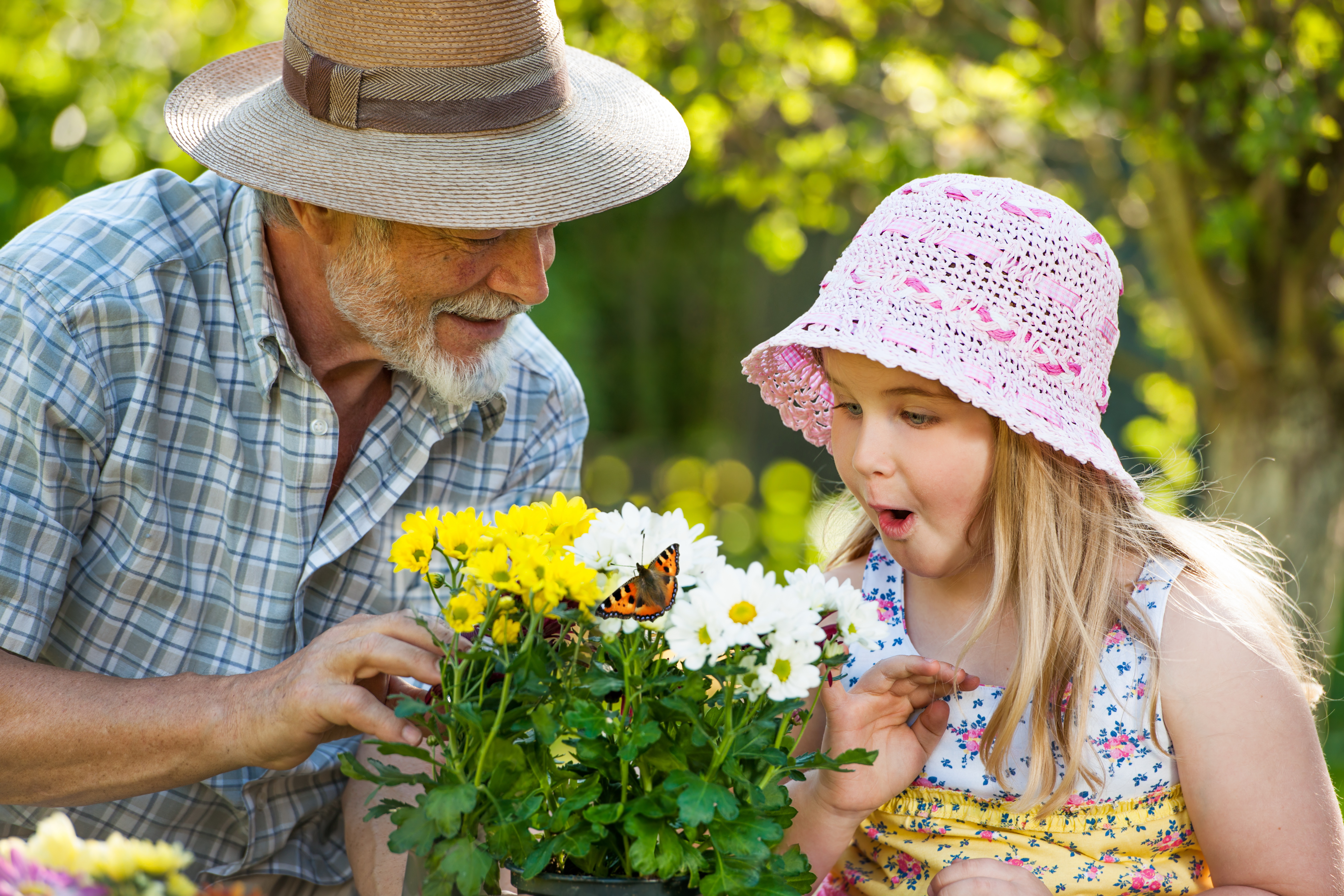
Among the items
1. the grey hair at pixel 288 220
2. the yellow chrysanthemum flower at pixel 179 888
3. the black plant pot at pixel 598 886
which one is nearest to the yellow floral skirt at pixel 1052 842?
the black plant pot at pixel 598 886

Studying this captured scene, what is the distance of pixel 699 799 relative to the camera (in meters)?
1.20

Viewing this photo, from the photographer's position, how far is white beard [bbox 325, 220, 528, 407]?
2.07m

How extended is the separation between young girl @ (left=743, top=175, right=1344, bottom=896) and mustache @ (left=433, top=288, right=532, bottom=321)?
0.52m

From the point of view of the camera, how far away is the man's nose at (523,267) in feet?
6.63

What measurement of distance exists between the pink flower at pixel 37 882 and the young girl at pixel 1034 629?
99 centimetres

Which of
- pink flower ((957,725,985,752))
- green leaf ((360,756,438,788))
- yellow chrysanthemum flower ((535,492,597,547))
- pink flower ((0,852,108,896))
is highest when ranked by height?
yellow chrysanthemum flower ((535,492,597,547))

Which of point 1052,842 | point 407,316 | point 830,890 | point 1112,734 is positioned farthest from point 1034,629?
point 407,316

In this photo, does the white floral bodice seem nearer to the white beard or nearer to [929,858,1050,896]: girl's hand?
[929,858,1050,896]: girl's hand

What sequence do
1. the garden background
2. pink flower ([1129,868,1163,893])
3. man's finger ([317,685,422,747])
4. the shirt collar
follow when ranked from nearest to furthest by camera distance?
1. man's finger ([317,685,422,747])
2. pink flower ([1129,868,1163,893])
3. the shirt collar
4. the garden background

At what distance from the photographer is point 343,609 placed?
2.29 meters

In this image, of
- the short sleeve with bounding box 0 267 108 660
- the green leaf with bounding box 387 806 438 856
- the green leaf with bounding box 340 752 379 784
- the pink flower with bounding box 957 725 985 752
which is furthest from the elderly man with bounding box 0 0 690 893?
the pink flower with bounding box 957 725 985 752

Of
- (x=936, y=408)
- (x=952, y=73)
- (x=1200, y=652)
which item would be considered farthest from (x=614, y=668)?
(x=952, y=73)

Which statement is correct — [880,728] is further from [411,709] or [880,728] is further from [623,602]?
[411,709]

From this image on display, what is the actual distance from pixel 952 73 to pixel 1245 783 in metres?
2.89
